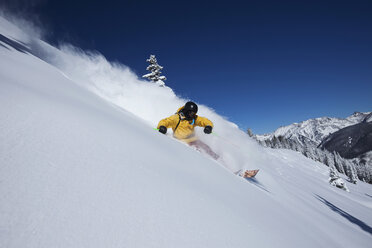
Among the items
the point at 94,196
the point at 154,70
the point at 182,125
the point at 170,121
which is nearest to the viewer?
the point at 94,196

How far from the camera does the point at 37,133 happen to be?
1.15m

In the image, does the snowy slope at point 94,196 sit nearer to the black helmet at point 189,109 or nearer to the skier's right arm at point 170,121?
the skier's right arm at point 170,121

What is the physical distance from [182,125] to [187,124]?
0.18m

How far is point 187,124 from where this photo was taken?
5516 millimetres

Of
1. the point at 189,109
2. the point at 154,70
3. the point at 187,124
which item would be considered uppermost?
the point at 154,70

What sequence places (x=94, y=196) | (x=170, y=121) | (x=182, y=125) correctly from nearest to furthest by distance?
(x=94, y=196), (x=170, y=121), (x=182, y=125)

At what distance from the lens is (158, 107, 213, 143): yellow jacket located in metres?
5.28

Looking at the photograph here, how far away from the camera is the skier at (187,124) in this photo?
210 inches

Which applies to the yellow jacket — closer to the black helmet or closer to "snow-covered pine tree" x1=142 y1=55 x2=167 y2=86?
the black helmet

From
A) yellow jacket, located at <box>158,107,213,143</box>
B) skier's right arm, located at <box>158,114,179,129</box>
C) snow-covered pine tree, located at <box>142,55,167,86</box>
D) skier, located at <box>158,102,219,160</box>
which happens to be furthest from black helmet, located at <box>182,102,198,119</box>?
snow-covered pine tree, located at <box>142,55,167,86</box>

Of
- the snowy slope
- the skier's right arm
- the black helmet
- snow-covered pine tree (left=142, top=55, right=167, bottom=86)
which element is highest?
snow-covered pine tree (left=142, top=55, right=167, bottom=86)

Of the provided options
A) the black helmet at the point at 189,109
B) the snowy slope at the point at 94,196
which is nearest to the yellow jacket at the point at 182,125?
the black helmet at the point at 189,109

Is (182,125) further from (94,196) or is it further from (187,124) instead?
(94,196)

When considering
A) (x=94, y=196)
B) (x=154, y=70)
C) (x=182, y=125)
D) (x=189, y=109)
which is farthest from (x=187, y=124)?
(x=154, y=70)
